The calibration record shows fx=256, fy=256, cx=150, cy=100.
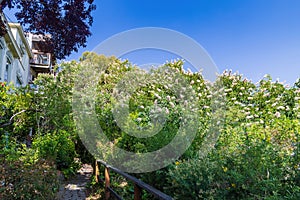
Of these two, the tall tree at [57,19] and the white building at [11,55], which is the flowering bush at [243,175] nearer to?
the tall tree at [57,19]

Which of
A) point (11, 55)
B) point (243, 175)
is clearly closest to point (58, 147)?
point (243, 175)

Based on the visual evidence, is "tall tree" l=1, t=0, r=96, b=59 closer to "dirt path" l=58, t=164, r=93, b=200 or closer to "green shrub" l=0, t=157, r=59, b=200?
"green shrub" l=0, t=157, r=59, b=200

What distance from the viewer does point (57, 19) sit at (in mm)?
3959

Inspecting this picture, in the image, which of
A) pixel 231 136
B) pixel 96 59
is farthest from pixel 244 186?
pixel 96 59

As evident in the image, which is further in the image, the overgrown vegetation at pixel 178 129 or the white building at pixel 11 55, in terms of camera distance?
the white building at pixel 11 55

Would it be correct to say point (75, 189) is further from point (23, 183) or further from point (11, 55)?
point (11, 55)

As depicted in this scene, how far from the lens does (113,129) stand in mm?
6980

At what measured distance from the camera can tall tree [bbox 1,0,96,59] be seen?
3920 mm

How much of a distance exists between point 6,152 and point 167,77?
5.16m

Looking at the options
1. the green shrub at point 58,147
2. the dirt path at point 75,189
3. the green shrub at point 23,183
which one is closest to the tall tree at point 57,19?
the green shrub at point 23,183

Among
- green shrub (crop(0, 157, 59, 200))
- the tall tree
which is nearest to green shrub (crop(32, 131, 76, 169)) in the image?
green shrub (crop(0, 157, 59, 200))

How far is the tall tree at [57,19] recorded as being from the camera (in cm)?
392

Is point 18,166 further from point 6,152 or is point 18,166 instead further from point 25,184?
point 6,152

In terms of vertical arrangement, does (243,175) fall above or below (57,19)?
below
